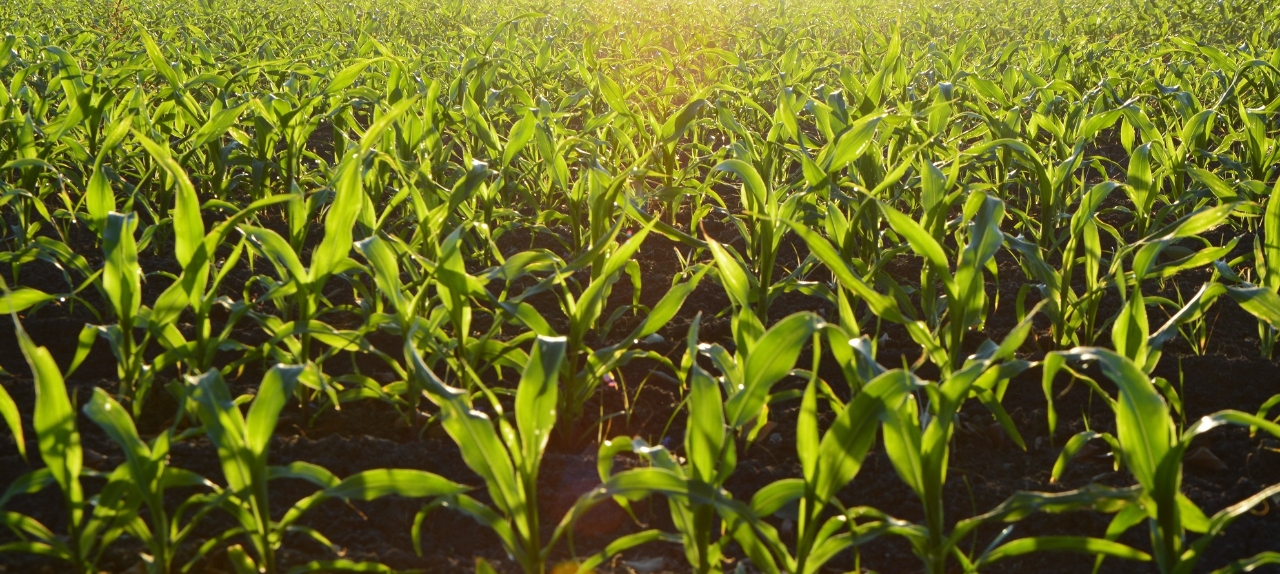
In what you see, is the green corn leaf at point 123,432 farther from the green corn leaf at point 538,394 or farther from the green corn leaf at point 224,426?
the green corn leaf at point 538,394

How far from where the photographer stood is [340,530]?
156cm

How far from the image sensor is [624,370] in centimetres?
218

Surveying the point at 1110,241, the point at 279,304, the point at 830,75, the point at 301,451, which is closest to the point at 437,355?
the point at 301,451

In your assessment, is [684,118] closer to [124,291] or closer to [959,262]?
[959,262]

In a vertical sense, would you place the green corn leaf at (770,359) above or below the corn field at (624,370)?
above

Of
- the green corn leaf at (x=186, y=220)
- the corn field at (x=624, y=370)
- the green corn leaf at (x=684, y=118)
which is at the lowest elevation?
the corn field at (x=624, y=370)

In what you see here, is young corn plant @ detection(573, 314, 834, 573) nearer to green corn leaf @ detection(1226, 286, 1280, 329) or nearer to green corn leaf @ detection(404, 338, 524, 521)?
green corn leaf @ detection(404, 338, 524, 521)

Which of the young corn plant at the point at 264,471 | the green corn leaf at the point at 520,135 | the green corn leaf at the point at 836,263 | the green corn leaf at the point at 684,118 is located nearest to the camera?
the young corn plant at the point at 264,471

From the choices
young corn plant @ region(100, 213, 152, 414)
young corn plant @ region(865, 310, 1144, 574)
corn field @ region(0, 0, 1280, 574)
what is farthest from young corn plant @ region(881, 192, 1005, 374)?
young corn plant @ region(100, 213, 152, 414)

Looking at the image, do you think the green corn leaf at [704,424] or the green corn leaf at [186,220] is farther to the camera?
the green corn leaf at [186,220]

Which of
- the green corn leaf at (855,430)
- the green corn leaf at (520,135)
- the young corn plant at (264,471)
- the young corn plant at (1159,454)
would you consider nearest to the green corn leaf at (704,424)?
the green corn leaf at (855,430)

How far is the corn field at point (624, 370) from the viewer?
1254 millimetres

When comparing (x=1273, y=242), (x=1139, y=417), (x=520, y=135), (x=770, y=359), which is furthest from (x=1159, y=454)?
(x=520, y=135)

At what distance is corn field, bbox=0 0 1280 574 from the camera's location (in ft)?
4.11
